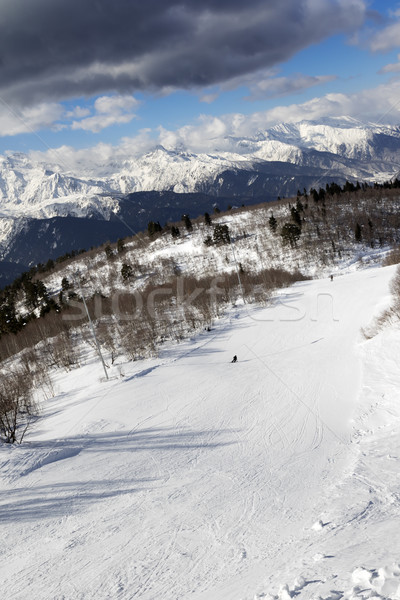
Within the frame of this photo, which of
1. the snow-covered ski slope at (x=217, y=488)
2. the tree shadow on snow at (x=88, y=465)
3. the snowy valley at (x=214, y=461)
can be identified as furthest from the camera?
the tree shadow on snow at (x=88, y=465)

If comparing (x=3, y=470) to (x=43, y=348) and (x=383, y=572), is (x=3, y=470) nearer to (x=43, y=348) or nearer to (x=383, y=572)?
(x=383, y=572)

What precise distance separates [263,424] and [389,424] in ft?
18.0

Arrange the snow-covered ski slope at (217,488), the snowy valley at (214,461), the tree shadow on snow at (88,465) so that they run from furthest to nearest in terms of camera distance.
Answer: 1. the tree shadow on snow at (88,465)
2. the snowy valley at (214,461)
3. the snow-covered ski slope at (217,488)

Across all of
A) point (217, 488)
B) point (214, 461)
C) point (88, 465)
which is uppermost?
point (88, 465)

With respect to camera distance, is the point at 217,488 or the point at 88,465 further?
the point at 88,465

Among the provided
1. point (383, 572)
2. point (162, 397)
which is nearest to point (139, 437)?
point (162, 397)

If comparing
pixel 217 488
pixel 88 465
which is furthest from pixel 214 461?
pixel 88 465

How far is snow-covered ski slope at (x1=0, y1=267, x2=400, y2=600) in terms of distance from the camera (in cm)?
750

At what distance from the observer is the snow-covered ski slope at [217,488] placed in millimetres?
7496

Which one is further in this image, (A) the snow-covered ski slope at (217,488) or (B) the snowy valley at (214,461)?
(B) the snowy valley at (214,461)

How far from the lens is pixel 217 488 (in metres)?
11.5

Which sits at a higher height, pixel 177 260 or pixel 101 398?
pixel 177 260

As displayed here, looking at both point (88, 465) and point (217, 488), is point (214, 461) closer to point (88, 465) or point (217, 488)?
point (217, 488)

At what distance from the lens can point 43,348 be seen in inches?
1805
